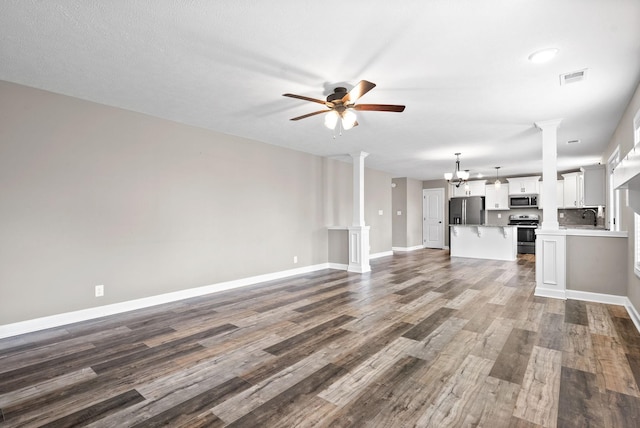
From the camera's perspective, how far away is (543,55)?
263cm

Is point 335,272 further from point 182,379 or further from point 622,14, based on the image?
point 622,14

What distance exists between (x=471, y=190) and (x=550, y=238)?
6.38 m

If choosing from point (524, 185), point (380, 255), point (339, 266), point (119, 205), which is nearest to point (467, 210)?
point (524, 185)

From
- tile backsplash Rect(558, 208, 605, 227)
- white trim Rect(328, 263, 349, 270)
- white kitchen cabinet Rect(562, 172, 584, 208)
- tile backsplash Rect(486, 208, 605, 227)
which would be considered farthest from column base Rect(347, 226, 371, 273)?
tile backsplash Rect(558, 208, 605, 227)

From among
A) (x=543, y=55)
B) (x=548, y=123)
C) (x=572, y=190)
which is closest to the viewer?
(x=543, y=55)

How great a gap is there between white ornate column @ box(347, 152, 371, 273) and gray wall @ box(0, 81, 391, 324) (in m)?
1.52

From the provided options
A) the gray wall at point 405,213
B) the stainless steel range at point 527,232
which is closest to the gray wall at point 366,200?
the gray wall at point 405,213

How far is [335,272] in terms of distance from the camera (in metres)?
6.48

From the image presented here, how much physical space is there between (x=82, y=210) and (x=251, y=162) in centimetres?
258

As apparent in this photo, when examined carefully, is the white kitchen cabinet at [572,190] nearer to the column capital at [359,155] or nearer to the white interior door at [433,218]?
the white interior door at [433,218]

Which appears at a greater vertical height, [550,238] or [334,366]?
[550,238]

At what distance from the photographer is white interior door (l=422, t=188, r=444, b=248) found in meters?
10.9

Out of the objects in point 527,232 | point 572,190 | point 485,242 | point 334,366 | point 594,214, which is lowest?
point 334,366

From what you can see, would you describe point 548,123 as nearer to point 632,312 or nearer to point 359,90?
point 632,312
